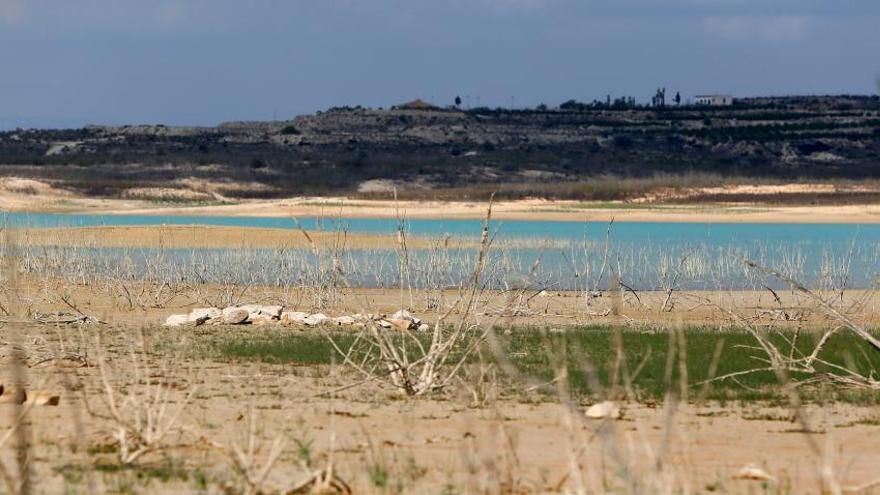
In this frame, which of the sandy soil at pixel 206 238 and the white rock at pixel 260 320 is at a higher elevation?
the white rock at pixel 260 320

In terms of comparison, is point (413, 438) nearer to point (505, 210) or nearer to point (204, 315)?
point (204, 315)

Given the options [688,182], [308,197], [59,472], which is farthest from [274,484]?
[688,182]

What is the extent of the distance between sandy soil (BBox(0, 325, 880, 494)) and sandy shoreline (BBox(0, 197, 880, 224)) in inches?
1586

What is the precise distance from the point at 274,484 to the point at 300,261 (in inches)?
924

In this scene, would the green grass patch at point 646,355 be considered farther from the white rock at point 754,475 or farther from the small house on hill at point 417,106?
the small house on hill at point 417,106

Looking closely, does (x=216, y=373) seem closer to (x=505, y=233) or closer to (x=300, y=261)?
(x=300, y=261)

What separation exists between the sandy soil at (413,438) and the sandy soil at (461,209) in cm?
3935

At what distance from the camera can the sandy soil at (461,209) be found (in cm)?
5516

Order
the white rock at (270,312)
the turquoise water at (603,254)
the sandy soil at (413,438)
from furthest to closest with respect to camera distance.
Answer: the turquoise water at (603,254) → the white rock at (270,312) → the sandy soil at (413,438)

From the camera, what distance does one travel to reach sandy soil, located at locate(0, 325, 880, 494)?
8258mm

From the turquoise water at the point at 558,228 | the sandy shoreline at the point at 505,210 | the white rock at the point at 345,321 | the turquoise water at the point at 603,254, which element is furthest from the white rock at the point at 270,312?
the sandy shoreline at the point at 505,210

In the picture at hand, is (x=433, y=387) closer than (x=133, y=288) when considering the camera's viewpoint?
Yes

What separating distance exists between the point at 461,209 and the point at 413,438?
160 ft

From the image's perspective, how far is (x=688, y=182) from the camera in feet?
244
